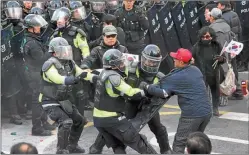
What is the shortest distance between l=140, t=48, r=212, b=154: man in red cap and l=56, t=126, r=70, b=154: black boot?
1.34m

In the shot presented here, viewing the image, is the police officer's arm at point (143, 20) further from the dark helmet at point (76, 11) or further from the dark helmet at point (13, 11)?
the dark helmet at point (13, 11)

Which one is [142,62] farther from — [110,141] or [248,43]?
[248,43]

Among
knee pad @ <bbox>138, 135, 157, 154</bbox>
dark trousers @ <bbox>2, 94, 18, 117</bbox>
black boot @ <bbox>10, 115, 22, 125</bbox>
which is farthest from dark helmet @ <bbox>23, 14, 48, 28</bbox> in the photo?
knee pad @ <bbox>138, 135, 157, 154</bbox>

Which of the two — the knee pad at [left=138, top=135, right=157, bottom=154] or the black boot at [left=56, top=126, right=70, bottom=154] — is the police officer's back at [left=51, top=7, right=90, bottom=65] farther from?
the knee pad at [left=138, top=135, right=157, bottom=154]

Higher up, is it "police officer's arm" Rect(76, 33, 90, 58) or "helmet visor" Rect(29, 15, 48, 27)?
"helmet visor" Rect(29, 15, 48, 27)

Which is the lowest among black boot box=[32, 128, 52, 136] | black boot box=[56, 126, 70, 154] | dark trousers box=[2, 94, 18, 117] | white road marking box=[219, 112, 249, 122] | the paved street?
white road marking box=[219, 112, 249, 122]

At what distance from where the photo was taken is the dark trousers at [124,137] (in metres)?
7.16

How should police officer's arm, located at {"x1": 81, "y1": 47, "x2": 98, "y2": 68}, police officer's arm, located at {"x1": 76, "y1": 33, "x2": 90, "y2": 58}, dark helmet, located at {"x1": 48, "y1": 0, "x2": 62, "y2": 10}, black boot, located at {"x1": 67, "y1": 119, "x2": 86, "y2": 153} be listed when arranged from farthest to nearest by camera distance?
1. dark helmet, located at {"x1": 48, "y1": 0, "x2": 62, "y2": 10}
2. police officer's arm, located at {"x1": 76, "y1": 33, "x2": 90, "y2": 58}
3. police officer's arm, located at {"x1": 81, "y1": 47, "x2": 98, "y2": 68}
4. black boot, located at {"x1": 67, "y1": 119, "x2": 86, "y2": 153}

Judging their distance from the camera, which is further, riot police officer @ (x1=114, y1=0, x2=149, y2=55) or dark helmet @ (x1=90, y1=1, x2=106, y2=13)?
dark helmet @ (x1=90, y1=1, x2=106, y2=13)

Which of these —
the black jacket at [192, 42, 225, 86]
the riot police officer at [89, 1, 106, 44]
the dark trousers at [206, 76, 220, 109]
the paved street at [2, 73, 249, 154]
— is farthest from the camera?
the riot police officer at [89, 1, 106, 44]

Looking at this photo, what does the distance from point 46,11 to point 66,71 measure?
4359 mm

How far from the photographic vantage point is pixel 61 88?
25.9 feet

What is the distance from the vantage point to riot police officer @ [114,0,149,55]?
10.9 m

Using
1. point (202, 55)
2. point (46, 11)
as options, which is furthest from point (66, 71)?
point (46, 11)
